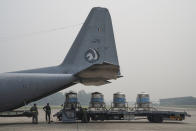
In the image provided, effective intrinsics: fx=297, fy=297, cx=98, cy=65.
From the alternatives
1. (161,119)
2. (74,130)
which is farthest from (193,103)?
(74,130)

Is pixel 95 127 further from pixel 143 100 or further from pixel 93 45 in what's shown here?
pixel 143 100

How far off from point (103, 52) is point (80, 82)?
320 centimetres

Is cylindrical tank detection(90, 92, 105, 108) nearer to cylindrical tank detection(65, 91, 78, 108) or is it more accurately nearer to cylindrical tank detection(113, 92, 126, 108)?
cylindrical tank detection(113, 92, 126, 108)

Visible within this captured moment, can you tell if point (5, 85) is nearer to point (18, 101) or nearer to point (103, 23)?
point (18, 101)

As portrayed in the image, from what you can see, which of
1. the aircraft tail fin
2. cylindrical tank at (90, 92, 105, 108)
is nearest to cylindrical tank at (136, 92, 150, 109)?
cylindrical tank at (90, 92, 105, 108)

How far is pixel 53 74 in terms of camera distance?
79.7 feet

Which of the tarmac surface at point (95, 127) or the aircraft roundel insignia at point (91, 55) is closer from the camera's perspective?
the tarmac surface at point (95, 127)

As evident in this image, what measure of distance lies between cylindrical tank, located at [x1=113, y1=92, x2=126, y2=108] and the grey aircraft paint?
3046 mm

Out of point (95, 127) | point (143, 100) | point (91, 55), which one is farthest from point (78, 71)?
point (143, 100)

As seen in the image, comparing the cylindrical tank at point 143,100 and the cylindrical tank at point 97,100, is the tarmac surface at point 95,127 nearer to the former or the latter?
the cylindrical tank at point 97,100

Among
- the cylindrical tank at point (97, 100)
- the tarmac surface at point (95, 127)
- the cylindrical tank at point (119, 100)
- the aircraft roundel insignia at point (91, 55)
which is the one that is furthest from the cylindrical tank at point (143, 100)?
the aircraft roundel insignia at point (91, 55)

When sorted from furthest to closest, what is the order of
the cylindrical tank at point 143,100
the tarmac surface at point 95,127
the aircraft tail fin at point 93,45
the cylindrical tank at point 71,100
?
1. the cylindrical tank at point 143,100
2. the cylindrical tank at point 71,100
3. the aircraft tail fin at point 93,45
4. the tarmac surface at point 95,127

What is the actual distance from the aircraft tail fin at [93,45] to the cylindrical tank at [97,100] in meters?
2.49

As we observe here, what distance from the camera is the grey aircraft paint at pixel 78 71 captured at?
22.8m
